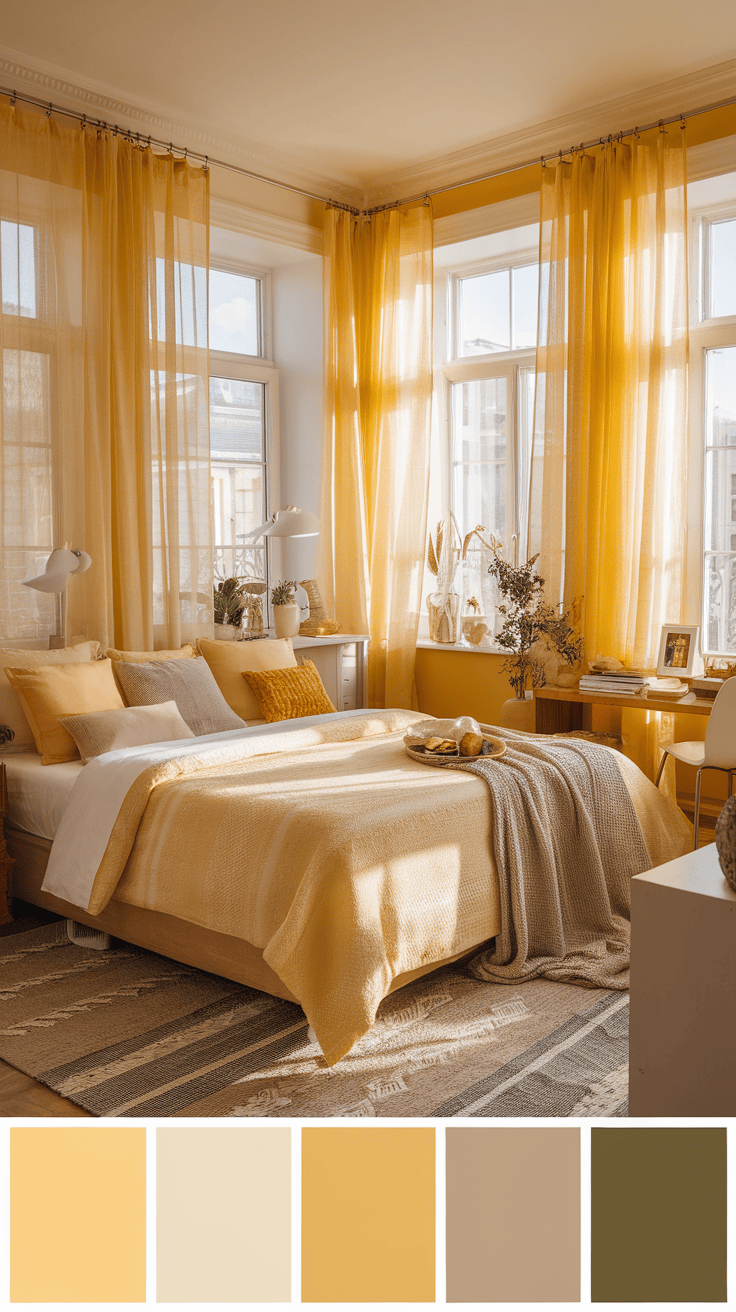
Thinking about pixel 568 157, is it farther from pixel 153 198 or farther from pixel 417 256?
pixel 153 198

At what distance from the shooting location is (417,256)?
5.55 meters

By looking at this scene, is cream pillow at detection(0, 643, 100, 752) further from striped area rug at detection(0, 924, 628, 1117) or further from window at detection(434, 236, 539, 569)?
window at detection(434, 236, 539, 569)

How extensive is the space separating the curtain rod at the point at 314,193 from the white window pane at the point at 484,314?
53 centimetres

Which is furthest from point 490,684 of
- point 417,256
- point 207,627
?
point 417,256

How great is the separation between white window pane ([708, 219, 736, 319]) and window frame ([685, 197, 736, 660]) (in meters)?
0.03

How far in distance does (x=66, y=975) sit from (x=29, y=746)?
107cm

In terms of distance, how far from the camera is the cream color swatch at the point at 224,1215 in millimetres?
1021

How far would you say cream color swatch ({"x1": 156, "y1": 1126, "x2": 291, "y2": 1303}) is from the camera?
1.02m

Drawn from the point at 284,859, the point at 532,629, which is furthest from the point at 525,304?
the point at 284,859

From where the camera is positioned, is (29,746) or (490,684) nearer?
(29,746)

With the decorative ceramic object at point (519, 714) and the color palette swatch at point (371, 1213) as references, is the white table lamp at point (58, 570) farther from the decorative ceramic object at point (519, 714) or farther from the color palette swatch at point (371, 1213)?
the color palette swatch at point (371, 1213)

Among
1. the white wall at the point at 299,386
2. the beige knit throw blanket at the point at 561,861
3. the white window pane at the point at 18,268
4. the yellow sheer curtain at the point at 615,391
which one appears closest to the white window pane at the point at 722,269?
the yellow sheer curtain at the point at 615,391

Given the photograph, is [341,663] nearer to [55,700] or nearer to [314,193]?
[55,700]

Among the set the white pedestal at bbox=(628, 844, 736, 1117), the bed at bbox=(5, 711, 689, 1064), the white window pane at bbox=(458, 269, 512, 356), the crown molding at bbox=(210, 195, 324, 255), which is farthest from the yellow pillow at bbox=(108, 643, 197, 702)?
the white pedestal at bbox=(628, 844, 736, 1117)
